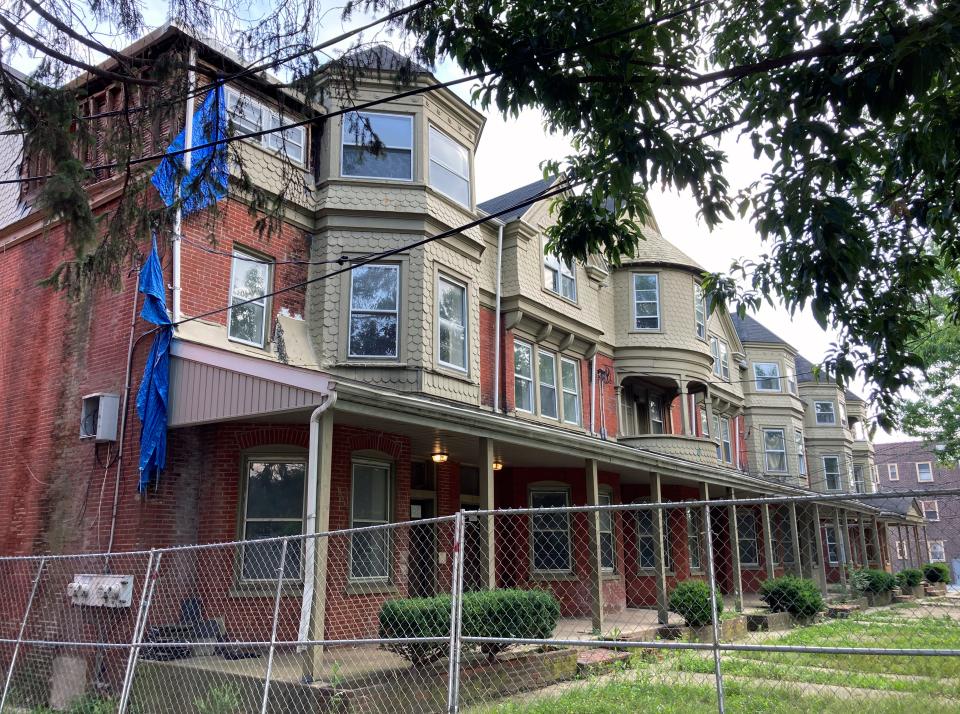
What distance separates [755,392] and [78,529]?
87.8 ft

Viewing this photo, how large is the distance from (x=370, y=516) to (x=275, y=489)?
175 centimetres

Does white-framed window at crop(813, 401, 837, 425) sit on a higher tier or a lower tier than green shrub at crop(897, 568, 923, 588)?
higher

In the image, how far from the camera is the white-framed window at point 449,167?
1509cm

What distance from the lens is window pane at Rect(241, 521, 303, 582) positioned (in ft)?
36.7

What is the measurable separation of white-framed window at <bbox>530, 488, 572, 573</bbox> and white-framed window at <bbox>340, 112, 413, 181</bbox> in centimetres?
786

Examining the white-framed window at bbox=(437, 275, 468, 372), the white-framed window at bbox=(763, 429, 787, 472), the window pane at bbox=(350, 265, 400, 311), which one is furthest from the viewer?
the white-framed window at bbox=(763, 429, 787, 472)

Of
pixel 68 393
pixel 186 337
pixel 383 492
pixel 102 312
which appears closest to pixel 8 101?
pixel 186 337

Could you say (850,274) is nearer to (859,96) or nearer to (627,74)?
(859,96)

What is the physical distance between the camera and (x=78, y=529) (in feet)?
37.0

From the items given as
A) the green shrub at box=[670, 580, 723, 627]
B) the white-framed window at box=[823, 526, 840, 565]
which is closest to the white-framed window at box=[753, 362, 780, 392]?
the white-framed window at box=[823, 526, 840, 565]

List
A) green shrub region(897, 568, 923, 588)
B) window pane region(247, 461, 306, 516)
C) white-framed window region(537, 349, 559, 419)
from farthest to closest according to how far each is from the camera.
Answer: green shrub region(897, 568, 923, 588)
white-framed window region(537, 349, 559, 419)
window pane region(247, 461, 306, 516)

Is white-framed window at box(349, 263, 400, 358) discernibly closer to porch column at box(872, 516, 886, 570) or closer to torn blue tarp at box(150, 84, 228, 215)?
torn blue tarp at box(150, 84, 228, 215)

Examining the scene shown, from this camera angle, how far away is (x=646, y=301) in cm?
2255

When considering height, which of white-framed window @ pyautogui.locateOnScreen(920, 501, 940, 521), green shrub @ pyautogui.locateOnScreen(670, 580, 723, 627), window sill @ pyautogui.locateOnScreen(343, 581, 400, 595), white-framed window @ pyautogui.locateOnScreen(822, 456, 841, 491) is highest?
white-framed window @ pyautogui.locateOnScreen(822, 456, 841, 491)
